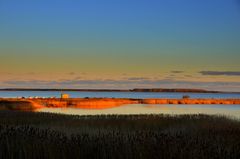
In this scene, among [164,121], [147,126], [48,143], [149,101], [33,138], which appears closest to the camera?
[48,143]

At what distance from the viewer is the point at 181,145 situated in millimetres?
11969

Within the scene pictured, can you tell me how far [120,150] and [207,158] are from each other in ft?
6.82

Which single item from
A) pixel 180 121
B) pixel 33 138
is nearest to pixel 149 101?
pixel 180 121

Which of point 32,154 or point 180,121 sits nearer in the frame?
point 32,154

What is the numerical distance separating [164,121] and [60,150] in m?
19.2

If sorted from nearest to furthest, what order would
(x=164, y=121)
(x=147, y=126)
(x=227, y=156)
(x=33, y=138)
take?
(x=227, y=156) → (x=33, y=138) → (x=147, y=126) → (x=164, y=121)

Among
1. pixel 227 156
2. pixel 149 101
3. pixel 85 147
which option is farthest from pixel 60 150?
pixel 149 101

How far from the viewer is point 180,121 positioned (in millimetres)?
30828

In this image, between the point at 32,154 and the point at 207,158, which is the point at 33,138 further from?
the point at 207,158

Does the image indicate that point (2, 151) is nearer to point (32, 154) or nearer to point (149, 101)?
point (32, 154)

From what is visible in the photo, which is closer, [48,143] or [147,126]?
[48,143]

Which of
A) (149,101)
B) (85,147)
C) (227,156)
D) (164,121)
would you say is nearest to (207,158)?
(227,156)

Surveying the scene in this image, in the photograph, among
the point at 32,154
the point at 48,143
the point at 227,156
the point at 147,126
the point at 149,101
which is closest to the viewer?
the point at 227,156

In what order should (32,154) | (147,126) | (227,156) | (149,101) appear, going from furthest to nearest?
(149,101)
(147,126)
(32,154)
(227,156)
